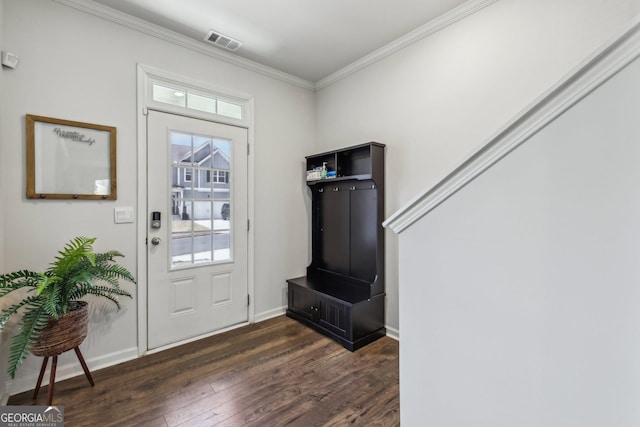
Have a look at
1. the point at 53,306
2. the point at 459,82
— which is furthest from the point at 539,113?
the point at 53,306

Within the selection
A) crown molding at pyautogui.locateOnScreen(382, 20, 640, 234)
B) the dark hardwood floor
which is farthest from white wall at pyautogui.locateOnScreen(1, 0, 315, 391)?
crown molding at pyautogui.locateOnScreen(382, 20, 640, 234)

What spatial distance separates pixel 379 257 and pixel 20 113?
9.61ft

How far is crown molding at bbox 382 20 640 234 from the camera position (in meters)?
0.68

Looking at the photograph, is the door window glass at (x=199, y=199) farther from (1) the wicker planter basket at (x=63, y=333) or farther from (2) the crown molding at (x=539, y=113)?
(2) the crown molding at (x=539, y=113)

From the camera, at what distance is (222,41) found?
2.65 m

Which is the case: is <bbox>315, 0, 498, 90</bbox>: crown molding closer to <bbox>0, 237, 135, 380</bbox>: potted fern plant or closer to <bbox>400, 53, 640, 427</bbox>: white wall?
<bbox>400, 53, 640, 427</bbox>: white wall

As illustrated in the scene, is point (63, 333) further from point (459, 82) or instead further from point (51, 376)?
point (459, 82)

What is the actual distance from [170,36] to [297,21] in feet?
3.68

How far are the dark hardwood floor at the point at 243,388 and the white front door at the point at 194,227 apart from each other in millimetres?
293

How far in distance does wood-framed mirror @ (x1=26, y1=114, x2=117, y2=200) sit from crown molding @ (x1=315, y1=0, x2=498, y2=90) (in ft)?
7.47

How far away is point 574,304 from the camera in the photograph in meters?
0.78

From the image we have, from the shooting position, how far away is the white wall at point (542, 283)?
0.72 meters

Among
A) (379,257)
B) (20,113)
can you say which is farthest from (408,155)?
(20,113)

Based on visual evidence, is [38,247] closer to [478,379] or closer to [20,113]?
[20,113]
